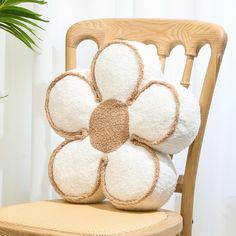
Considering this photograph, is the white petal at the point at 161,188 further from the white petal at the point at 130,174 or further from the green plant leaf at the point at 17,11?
the green plant leaf at the point at 17,11

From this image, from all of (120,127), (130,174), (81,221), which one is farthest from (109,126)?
(81,221)

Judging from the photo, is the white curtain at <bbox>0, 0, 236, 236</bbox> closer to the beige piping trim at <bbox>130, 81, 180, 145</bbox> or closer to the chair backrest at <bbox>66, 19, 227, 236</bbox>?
the chair backrest at <bbox>66, 19, 227, 236</bbox>

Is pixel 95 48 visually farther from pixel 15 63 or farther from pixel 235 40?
pixel 235 40

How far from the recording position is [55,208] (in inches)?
40.3

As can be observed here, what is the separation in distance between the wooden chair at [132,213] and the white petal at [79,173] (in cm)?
3

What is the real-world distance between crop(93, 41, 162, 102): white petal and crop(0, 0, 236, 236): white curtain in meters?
0.28

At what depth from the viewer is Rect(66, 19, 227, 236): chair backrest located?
1.12m

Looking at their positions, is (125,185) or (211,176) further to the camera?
(211,176)

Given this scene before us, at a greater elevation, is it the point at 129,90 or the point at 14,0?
the point at 14,0

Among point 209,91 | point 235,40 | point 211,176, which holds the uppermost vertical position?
point 235,40

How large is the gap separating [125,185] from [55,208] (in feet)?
0.51

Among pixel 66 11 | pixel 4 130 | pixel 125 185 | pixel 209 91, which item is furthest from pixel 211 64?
pixel 4 130

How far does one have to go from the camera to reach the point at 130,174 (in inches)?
39.9

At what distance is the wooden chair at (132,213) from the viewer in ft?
2.84
